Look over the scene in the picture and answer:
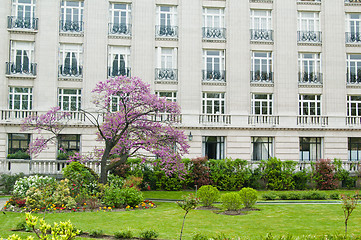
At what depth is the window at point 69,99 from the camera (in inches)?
1368

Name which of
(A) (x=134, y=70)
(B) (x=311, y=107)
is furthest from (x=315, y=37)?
(A) (x=134, y=70)

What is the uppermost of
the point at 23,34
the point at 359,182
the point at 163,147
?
the point at 23,34

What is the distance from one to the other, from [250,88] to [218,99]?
9.50 feet

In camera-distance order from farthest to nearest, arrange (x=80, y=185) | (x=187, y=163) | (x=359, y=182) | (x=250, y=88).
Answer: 1. (x=250, y=88)
2. (x=359, y=182)
3. (x=187, y=163)
4. (x=80, y=185)

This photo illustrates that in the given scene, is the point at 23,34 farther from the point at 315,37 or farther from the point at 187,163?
the point at 315,37

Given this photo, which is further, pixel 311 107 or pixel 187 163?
pixel 311 107

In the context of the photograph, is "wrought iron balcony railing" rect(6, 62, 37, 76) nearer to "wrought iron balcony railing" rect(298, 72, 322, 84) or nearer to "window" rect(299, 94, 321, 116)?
"wrought iron balcony railing" rect(298, 72, 322, 84)

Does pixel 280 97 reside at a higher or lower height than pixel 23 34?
lower

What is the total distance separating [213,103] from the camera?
35.9m

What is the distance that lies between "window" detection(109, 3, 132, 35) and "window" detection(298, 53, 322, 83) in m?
15.1

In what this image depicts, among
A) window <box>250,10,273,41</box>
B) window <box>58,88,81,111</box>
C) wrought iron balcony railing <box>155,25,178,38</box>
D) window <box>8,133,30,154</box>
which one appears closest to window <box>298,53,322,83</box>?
window <box>250,10,273,41</box>

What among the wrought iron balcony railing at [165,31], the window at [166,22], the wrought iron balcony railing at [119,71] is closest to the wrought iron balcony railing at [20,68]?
the wrought iron balcony railing at [119,71]

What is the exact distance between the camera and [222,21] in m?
36.8

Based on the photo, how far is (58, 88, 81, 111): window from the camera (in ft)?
114
